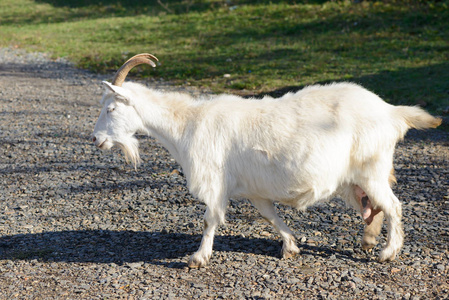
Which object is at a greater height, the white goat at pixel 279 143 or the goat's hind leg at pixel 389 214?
the white goat at pixel 279 143

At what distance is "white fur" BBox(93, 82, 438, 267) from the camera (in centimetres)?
453

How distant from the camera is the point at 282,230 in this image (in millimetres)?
4926

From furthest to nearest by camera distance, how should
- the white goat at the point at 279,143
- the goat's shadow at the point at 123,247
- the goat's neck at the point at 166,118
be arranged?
the goat's shadow at the point at 123,247 < the goat's neck at the point at 166,118 < the white goat at the point at 279,143

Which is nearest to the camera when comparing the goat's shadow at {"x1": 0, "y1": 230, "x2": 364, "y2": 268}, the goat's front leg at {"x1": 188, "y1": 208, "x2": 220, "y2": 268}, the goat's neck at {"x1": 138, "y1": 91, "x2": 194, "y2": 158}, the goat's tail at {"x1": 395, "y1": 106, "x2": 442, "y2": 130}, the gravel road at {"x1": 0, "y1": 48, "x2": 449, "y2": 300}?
the gravel road at {"x1": 0, "y1": 48, "x2": 449, "y2": 300}

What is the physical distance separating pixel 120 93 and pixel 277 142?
4.81ft

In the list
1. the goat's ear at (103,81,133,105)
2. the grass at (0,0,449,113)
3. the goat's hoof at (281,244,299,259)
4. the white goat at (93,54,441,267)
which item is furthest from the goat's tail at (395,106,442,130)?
the grass at (0,0,449,113)

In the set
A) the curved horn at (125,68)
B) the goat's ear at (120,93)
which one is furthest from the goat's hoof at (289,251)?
the curved horn at (125,68)

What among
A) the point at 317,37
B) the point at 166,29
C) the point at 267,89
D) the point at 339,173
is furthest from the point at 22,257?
the point at 166,29

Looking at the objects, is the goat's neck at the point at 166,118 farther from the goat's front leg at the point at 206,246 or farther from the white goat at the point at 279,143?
the goat's front leg at the point at 206,246

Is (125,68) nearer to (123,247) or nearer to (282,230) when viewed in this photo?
(123,247)

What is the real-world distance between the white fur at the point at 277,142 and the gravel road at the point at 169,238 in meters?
→ 0.30

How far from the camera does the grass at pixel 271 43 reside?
39.8 feet

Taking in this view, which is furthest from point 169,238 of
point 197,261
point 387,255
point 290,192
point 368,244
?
point 387,255

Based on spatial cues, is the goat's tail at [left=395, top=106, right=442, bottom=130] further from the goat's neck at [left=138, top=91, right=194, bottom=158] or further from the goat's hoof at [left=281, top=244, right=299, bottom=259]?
the goat's neck at [left=138, top=91, right=194, bottom=158]
